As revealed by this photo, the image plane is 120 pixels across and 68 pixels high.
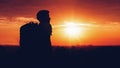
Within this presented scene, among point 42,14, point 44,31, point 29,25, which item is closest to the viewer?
point 29,25

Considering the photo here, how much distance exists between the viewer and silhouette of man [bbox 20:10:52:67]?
33.9 metres

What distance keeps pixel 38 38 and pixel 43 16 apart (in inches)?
74.5

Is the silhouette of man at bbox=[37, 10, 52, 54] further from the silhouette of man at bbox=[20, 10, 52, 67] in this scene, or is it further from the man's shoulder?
the man's shoulder

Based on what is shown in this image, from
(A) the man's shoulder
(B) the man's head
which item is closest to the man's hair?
(B) the man's head

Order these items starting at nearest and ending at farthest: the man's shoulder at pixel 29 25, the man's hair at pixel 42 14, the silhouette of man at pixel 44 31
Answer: the man's shoulder at pixel 29 25, the man's hair at pixel 42 14, the silhouette of man at pixel 44 31

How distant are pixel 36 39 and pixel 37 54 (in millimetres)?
1411

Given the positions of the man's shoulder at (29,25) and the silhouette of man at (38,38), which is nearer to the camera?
the man's shoulder at (29,25)

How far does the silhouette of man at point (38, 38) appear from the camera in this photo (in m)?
33.9

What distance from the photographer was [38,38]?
34.3 meters

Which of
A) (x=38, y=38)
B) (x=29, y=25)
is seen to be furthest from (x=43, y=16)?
(x=38, y=38)

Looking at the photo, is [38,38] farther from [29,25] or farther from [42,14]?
[42,14]

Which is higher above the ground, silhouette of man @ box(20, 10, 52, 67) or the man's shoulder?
the man's shoulder

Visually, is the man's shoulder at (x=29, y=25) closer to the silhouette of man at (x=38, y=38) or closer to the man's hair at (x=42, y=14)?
the silhouette of man at (x=38, y=38)

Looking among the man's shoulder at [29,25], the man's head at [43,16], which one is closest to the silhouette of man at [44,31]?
the man's head at [43,16]
